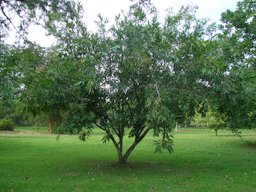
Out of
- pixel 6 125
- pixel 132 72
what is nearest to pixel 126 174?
pixel 132 72

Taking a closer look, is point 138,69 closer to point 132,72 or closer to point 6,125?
point 132,72

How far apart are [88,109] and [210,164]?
5.28 meters

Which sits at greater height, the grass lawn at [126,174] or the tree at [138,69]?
the tree at [138,69]

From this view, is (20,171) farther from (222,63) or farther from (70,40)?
(222,63)

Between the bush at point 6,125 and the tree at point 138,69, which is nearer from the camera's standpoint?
the tree at point 138,69

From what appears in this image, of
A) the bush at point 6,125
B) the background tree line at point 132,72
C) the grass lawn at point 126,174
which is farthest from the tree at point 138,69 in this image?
the bush at point 6,125

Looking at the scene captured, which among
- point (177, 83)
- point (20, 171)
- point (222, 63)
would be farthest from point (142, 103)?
point (20, 171)

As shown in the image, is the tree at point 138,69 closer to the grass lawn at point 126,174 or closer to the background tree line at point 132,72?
the background tree line at point 132,72

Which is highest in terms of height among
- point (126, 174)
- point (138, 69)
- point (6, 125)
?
point (138, 69)

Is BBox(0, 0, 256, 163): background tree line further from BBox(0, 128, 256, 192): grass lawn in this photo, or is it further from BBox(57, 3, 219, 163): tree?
BBox(0, 128, 256, 192): grass lawn

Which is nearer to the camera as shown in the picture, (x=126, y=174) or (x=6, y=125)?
(x=126, y=174)

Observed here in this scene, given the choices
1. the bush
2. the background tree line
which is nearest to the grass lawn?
the background tree line

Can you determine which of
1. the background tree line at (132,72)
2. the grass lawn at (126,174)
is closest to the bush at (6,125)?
the grass lawn at (126,174)

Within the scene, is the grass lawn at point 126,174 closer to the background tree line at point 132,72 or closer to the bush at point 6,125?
the background tree line at point 132,72
